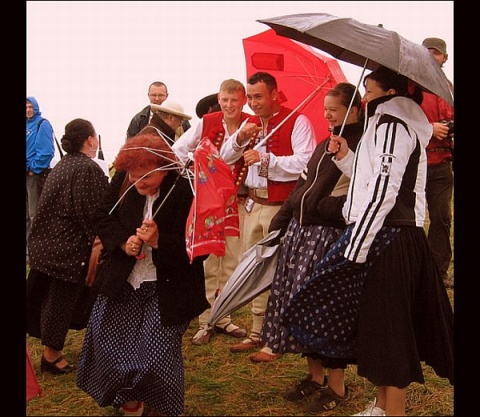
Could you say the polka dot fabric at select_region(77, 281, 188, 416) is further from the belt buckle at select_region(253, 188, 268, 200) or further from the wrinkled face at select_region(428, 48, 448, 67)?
the wrinkled face at select_region(428, 48, 448, 67)

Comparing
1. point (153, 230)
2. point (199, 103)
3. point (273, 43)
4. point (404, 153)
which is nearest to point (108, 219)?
point (153, 230)

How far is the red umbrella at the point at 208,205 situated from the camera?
3090 mm

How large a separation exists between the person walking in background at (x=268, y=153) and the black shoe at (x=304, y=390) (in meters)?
0.61

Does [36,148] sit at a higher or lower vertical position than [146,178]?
higher

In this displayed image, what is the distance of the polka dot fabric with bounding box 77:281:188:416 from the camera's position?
320 centimetres

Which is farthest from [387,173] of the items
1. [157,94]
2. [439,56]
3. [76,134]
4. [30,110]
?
[30,110]

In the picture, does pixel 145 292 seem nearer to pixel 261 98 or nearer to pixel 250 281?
pixel 250 281

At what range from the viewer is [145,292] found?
331 centimetres

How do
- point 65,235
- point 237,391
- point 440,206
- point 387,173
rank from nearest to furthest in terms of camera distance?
point 387,173 → point 237,391 → point 65,235 → point 440,206

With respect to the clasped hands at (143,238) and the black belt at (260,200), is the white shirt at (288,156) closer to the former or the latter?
the black belt at (260,200)

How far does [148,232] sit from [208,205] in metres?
0.33

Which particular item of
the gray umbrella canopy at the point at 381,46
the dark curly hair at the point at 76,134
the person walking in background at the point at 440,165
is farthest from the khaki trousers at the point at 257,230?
the person walking in background at the point at 440,165

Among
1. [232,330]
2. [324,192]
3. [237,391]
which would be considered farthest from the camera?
[232,330]

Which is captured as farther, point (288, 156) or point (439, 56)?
point (439, 56)
